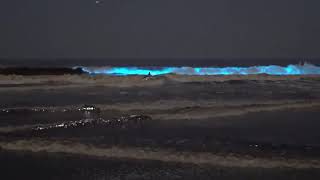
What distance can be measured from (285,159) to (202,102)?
10925 millimetres

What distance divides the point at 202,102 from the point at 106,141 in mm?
9587

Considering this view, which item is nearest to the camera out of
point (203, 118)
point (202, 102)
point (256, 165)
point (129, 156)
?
point (256, 165)

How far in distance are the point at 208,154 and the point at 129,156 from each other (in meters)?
1.70

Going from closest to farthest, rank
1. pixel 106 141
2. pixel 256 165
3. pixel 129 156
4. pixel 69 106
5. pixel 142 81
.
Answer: pixel 256 165, pixel 129 156, pixel 106 141, pixel 69 106, pixel 142 81

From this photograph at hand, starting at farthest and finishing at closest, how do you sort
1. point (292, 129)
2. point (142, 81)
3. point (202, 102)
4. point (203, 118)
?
1. point (142, 81)
2. point (202, 102)
3. point (203, 118)
4. point (292, 129)

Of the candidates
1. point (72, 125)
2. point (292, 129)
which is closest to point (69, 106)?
point (72, 125)

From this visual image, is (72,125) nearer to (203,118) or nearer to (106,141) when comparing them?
(106,141)

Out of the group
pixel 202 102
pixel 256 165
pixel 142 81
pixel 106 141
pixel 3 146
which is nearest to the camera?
pixel 256 165

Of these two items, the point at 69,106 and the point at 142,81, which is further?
the point at 142,81

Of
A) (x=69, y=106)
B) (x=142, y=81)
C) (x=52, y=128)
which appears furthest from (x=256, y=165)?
(x=142, y=81)

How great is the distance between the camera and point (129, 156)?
9.70 meters

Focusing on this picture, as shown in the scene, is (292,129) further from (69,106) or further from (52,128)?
(69,106)

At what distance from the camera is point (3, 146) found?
1050 centimetres

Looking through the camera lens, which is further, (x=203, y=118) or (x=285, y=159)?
(x=203, y=118)
